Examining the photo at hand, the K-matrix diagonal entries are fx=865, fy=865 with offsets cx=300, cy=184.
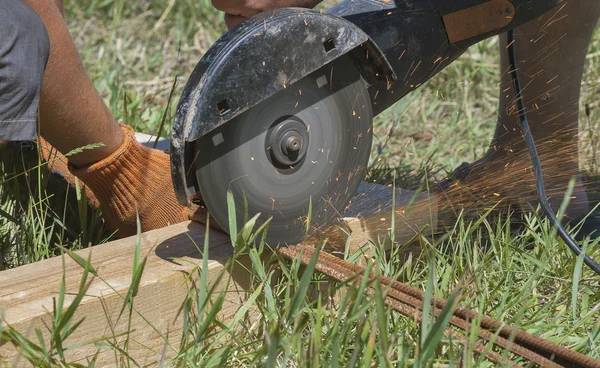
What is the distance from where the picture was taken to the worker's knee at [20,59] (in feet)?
5.13

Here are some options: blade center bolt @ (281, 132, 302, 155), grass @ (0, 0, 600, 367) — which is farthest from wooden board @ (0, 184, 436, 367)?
blade center bolt @ (281, 132, 302, 155)

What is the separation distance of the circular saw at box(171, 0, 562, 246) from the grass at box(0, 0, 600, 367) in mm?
129

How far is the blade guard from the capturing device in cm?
161

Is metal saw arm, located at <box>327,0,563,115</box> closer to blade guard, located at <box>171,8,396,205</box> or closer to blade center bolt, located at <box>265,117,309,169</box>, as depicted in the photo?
blade guard, located at <box>171,8,396,205</box>

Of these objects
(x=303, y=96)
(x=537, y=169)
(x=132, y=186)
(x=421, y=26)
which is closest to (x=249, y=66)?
(x=303, y=96)

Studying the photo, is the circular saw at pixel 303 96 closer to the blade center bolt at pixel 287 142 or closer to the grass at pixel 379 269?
the blade center bolt at pixel 287 142

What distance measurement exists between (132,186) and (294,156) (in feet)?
1.49

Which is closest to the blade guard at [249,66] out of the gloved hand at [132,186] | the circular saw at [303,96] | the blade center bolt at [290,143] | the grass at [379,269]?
the circular saw at [303,96]

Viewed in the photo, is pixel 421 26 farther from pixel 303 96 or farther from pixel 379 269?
pixel 379 269

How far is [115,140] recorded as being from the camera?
194cm

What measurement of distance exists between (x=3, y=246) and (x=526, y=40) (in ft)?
4.79

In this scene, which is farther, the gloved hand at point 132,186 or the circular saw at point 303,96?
the gloved hand at point 132,186

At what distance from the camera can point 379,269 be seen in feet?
4.82

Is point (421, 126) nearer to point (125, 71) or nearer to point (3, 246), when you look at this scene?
point (125, 71)
